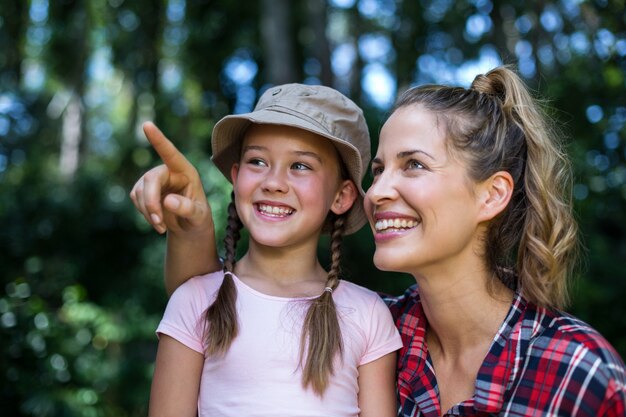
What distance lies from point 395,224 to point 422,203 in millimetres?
128

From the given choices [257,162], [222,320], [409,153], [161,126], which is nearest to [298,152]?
[257,162]

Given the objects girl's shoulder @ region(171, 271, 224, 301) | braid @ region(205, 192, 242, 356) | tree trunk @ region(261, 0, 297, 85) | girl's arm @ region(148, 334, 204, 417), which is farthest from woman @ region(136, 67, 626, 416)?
tree trunk @ region(261, 0, 297, 85)

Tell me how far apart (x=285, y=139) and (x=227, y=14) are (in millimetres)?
10069

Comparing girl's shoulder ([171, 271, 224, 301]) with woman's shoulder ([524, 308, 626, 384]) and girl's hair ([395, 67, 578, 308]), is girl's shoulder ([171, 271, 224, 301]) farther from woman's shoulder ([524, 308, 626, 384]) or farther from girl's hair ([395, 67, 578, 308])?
woman's shoulder ([524, 308, 626, 384])

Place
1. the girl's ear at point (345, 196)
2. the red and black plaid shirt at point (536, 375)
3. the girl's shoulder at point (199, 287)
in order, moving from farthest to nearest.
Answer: the girl's ear at point (345, 196), the girl's shoulder at point (199, 287), the red and black plaid shirt at point (536, 375)

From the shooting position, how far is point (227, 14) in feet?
39.8

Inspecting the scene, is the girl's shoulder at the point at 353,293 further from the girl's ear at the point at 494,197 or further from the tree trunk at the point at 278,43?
the tree trunk at the point at 278,43

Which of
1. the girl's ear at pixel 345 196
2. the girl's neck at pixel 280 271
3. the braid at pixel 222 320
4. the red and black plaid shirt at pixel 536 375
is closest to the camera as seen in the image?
the red and black plaid shirt at pixel 536 375

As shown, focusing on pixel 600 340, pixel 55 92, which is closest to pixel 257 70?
pixel 55 92

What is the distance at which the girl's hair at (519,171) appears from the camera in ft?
7.78

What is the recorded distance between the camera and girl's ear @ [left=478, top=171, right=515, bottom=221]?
239 centimetres

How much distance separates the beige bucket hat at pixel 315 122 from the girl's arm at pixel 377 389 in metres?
0.60

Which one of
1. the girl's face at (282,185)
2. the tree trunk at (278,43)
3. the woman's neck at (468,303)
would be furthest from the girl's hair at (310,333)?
the tree trunk at (278,43)

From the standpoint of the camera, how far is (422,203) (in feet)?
7.56
